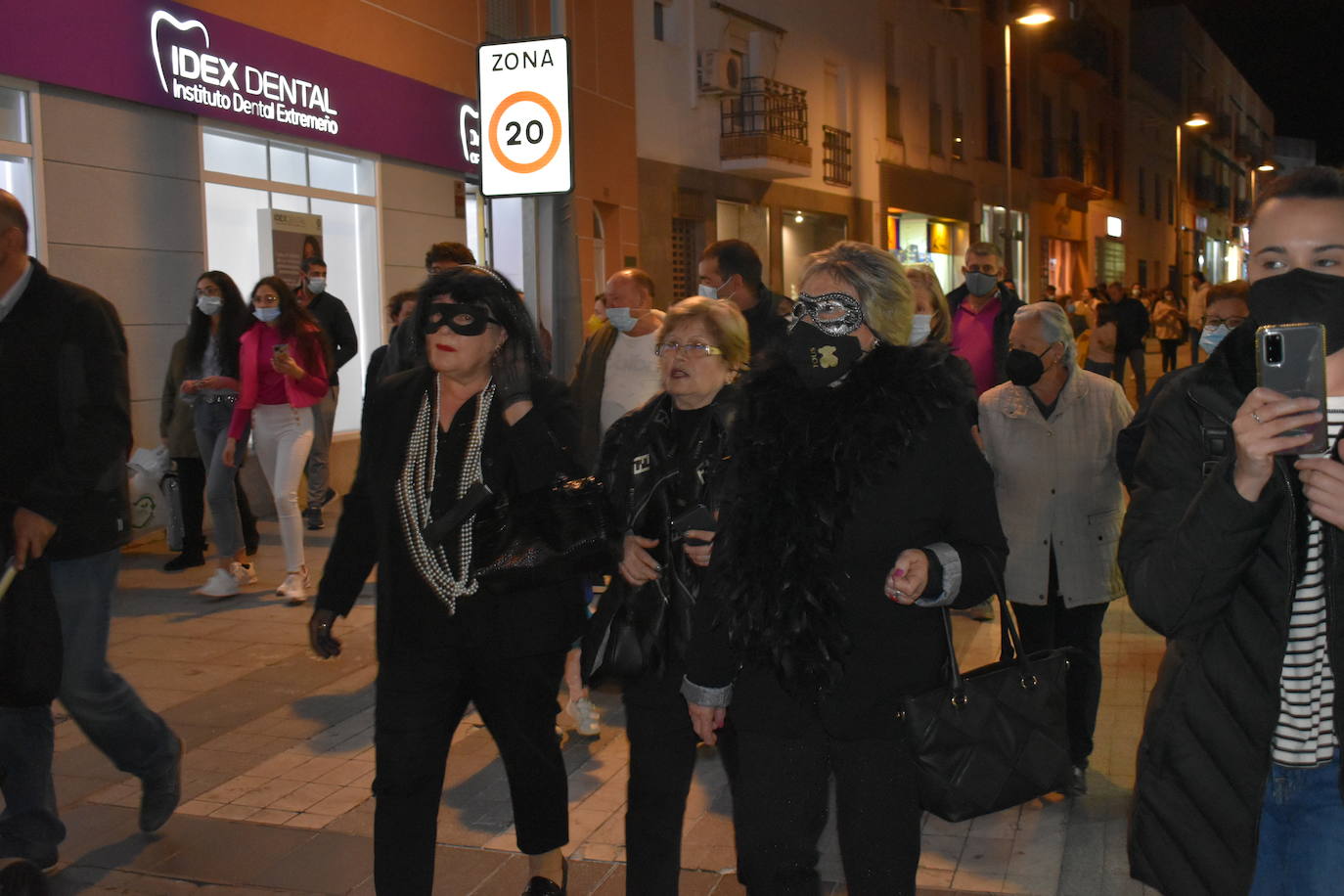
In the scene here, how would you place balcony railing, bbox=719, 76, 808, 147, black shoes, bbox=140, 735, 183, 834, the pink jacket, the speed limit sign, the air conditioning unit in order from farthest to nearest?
balcony railing, bbox=719, 76, 808, 147 → the air conditioning unit → the pink jacket → the speed limit sign → black shoes, bbox=140, 735, 183, 834

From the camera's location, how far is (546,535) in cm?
366

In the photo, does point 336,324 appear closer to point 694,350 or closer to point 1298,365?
point 694,350

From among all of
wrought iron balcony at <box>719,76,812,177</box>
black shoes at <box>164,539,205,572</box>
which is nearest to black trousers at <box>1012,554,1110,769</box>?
black shoes at <box>164,539,205,572</box>

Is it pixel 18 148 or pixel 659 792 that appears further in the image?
pixel 18 148

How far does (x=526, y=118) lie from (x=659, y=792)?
196 inches

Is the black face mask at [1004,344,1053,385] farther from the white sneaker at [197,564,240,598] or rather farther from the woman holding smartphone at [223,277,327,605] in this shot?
A: the white sneaker at [197,564,240,598]

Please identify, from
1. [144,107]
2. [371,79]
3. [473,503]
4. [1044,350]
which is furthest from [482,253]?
[473,503]

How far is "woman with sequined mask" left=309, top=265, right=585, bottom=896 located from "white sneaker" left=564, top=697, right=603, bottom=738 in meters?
1.60

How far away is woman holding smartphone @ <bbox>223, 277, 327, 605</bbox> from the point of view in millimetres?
8227

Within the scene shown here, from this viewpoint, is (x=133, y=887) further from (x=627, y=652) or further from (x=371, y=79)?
(x=371, y=79)

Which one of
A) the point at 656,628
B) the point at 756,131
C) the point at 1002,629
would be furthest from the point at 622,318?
the point at 756,131

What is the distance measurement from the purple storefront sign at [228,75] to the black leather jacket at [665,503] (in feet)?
23.3

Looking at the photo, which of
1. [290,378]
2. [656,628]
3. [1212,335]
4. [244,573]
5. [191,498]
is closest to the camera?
[656,628]

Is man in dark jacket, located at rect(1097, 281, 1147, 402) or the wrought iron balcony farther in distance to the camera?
the wrought iron balcony
